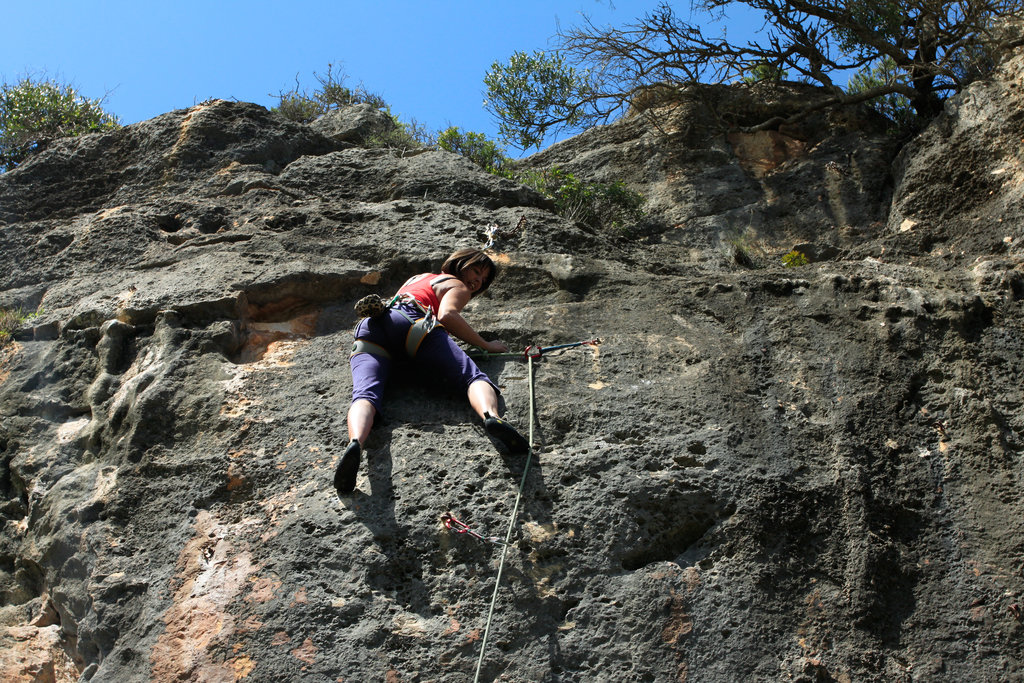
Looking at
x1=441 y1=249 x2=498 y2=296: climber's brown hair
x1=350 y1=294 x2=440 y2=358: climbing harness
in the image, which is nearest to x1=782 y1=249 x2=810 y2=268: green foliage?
x1=441 y1=249 x2=498 y2=296: climber's brown hair

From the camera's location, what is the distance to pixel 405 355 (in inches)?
207

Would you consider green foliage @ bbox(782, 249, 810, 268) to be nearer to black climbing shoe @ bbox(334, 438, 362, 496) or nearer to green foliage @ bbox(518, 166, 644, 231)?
green foliage @ bbox(518, 166, 644, 231)

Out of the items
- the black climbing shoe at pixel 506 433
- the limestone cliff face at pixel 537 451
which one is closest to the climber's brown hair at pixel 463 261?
the limestone cliff face at pixel 537 451

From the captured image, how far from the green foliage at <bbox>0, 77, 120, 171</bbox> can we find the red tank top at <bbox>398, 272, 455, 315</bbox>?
516cm

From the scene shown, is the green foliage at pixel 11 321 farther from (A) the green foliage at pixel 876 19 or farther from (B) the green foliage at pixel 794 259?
(A) the green foliage at pixel 876 19

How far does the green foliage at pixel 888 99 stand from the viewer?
822 centimetres

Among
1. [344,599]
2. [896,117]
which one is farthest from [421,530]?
[896,117]

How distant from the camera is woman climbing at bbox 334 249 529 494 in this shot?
473cm

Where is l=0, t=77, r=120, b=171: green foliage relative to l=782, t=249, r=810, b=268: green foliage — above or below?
above

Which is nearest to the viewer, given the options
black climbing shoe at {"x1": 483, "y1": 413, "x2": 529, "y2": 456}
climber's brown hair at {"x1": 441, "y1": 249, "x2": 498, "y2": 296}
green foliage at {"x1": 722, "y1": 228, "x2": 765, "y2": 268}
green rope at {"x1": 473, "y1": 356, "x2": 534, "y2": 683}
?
green rope at {"x1": 473, "y1": 356, "x2": 534, "y2": 683}

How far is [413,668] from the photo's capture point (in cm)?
402

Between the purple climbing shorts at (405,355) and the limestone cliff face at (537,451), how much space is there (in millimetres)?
177

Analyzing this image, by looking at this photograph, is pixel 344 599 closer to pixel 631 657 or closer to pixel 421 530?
pixel 421 530

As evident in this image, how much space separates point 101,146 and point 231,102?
1171mm
